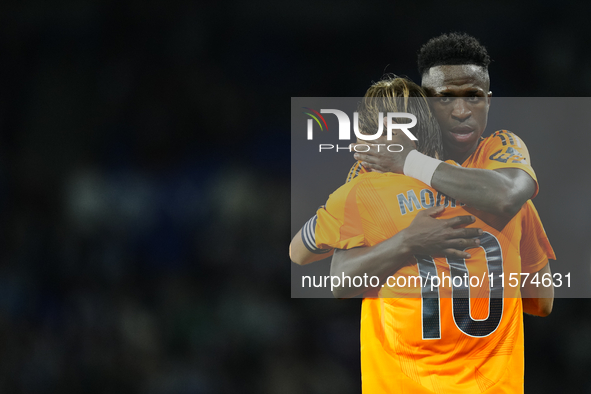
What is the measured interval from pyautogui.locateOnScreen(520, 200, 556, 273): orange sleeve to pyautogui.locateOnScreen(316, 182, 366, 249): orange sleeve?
0.40 metres

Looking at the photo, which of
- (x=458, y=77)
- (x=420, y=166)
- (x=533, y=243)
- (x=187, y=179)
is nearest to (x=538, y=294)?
(x=533, y=243)

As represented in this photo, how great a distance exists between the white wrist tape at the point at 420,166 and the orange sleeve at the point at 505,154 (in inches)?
4.7

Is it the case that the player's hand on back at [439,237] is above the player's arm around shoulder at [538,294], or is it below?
above

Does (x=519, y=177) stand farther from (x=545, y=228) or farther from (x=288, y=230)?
(x=288, y=230)

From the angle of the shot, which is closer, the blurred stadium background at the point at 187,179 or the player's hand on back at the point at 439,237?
the player's hand on back at the point at 439,237

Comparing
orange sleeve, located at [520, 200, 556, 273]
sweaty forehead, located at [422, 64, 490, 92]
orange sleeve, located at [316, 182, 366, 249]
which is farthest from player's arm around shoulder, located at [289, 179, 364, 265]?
orange sleeve, located at [520, 200, 556, 273]

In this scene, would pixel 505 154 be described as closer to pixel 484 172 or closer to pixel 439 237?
pixel 484 172

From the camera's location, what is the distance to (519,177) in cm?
103

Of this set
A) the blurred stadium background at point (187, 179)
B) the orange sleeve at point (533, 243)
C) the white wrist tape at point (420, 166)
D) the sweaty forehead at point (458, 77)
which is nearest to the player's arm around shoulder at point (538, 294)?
the orange sleeve at point (533, 243)

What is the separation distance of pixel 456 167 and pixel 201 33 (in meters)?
0.90

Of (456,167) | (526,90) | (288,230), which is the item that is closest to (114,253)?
(288,230)

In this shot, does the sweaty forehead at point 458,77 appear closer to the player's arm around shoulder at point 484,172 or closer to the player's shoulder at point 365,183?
the player's arm around shoulder at point 484,172

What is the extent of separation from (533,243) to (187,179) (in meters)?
1.01

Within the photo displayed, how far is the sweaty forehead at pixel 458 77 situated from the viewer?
3.45 feet
